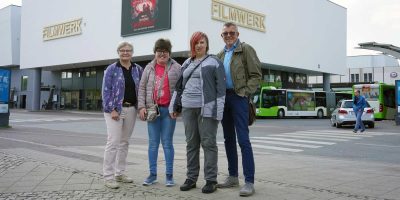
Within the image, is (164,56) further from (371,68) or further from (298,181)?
(371,68)

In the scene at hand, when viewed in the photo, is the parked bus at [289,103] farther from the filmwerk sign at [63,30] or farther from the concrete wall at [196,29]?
the filmwerk sign at [63,30]

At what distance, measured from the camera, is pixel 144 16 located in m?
38.3

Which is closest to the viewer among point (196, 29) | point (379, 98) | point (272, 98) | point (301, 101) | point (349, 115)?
point (349, 115)

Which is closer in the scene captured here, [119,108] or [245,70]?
[245,70]

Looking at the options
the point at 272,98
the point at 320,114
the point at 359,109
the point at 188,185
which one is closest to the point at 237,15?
the point at 272,98

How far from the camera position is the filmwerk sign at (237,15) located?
37250mm

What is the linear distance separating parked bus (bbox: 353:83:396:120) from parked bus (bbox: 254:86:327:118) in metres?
6.00

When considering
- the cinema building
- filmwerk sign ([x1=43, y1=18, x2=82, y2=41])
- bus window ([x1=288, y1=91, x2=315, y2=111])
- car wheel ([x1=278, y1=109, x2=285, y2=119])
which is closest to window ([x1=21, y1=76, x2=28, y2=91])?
the cinema building

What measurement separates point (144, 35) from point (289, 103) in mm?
13916

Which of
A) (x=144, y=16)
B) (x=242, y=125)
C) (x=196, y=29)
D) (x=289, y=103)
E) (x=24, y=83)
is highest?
(x=144, y=16)

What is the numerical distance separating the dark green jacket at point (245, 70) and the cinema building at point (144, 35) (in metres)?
29.3

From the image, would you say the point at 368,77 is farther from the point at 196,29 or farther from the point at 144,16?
the point at 144,16

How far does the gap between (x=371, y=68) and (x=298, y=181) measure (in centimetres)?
8893

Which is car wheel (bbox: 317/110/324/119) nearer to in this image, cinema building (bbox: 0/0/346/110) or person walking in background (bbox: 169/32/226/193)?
cinema building (bbox: 0/0/346/110)
